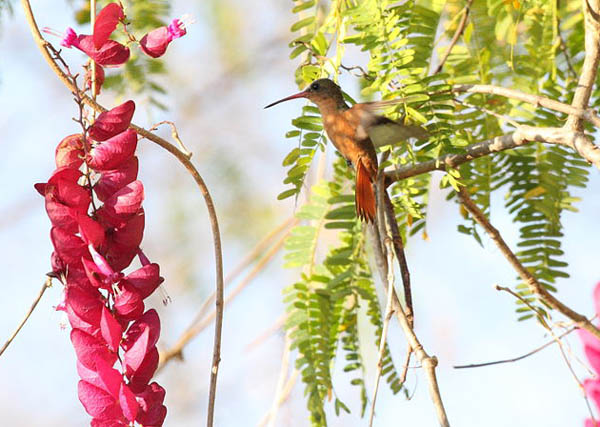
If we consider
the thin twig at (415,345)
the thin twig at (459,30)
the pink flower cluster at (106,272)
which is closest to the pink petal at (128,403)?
the pink flower cluster at (106,272)

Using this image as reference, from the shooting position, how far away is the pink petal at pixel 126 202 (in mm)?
598

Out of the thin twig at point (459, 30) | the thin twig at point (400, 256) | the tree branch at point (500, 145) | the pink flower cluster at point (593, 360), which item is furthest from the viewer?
the thin twig at point (459, 30)

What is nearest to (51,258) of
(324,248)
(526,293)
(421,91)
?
(421,91)

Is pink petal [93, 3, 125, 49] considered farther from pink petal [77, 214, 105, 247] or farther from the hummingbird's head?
the hummingbird's head

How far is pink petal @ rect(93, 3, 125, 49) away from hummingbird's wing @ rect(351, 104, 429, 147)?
0.26 meters

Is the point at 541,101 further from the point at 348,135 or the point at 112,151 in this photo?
the point at 112,151

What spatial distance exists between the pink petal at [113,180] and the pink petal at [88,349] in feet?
0.32

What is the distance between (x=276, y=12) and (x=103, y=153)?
1829 mm

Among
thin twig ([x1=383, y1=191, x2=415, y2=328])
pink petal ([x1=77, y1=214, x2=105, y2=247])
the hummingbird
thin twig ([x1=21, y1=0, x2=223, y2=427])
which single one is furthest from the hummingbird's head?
pink petal ([x1=77, y1=214, x2=105, y2=247])

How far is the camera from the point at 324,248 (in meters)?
1.21

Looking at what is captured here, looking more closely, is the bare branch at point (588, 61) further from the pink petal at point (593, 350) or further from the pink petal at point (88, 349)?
the pink petal at point (88, 349)

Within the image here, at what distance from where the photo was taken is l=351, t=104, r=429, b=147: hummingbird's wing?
792mm

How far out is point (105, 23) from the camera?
25.2 inches

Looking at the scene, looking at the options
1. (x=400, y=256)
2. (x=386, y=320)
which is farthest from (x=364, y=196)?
(x=386, y=320)
